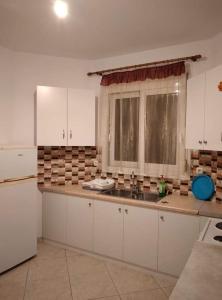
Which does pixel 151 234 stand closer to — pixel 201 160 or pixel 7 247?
pixel 201 160

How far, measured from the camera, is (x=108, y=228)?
2832 mm

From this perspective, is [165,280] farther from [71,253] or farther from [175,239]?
[71,253]

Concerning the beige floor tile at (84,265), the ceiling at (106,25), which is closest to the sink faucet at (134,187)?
the beige floor tile at (84,265)

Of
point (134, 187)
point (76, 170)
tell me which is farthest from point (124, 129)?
point (76, 170)

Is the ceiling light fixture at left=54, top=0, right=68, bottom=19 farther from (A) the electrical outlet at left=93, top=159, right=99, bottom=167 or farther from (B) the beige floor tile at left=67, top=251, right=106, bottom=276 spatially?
(B) the beige floor tile at left=67, top=251, right=106, bottom=276

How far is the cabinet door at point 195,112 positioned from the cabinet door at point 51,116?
1543 millimetres

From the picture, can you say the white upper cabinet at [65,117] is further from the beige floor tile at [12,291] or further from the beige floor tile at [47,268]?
the beige floor tile at [12,291]

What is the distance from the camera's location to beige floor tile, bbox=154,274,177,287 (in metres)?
2.45

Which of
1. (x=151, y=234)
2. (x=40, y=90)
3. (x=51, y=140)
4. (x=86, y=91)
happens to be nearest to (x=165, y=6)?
(x=86, y=91)

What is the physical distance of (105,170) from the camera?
3.40 meters

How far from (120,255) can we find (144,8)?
2.53m

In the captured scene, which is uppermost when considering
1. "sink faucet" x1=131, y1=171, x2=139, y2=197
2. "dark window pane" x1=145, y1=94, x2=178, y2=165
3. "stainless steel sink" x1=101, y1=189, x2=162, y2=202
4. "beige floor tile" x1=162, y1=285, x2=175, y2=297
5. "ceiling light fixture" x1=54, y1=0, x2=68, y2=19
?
"ceiling light fixture" x1=54, y1=0, x2=68, y2=19

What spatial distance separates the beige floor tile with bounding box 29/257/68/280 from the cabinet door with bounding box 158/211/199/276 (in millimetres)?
1071

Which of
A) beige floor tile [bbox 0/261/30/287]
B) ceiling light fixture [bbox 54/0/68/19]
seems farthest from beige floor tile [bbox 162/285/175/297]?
ceiling light fixture [bbox 54/0/68/19]
